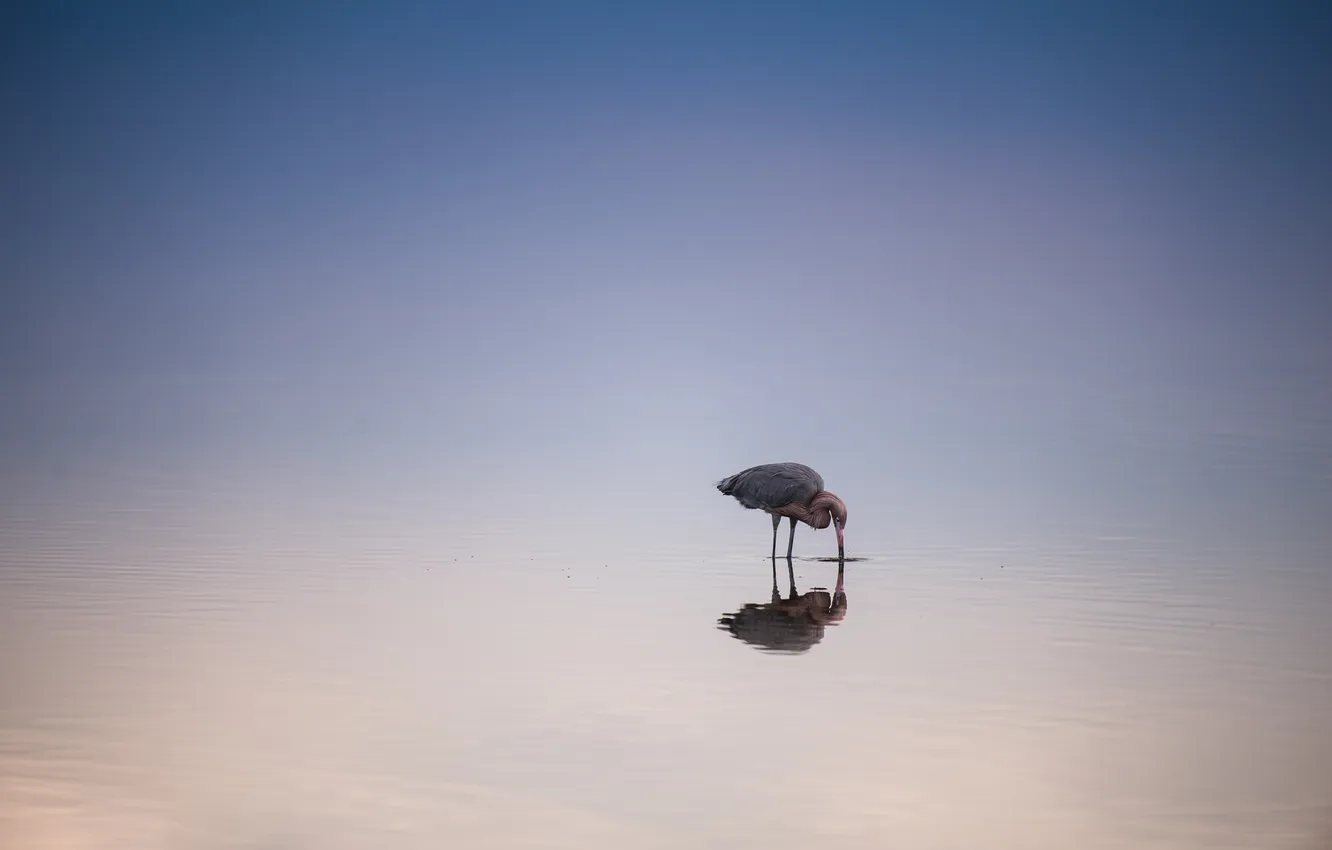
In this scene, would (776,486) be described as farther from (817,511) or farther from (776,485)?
(817,511)

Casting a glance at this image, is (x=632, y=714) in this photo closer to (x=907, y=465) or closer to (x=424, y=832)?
(x=424, y=832)

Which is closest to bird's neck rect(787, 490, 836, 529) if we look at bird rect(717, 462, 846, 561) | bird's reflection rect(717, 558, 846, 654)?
bird rect(717, 462, 846, 561)

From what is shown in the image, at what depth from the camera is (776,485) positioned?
19.3 metres

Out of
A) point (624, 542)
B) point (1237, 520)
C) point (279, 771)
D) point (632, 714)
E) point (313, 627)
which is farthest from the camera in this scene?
point (1237, 520)

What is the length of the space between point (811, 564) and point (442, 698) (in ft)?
27.1

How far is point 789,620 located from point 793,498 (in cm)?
480

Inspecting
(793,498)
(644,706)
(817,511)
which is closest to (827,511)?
(817,511)

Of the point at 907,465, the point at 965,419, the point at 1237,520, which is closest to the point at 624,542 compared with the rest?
the point at 1237,520

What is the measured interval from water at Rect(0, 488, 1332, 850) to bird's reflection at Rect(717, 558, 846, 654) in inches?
3.0

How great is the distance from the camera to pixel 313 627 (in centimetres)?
1338

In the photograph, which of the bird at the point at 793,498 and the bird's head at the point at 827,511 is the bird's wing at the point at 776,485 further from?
the bird's head at the point at 827,511

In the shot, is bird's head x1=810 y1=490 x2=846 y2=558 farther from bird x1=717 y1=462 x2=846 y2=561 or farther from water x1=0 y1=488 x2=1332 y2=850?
water x1=0 y1=488 x2=1332 y2=850

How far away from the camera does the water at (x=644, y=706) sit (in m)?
8.41

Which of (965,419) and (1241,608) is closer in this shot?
(1241,608)
